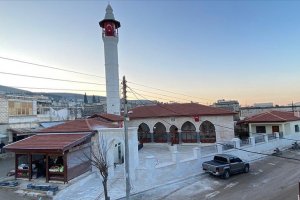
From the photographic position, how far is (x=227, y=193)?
17.1 metres

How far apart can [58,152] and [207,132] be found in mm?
19721

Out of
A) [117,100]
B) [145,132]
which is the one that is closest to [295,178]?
[145,132]

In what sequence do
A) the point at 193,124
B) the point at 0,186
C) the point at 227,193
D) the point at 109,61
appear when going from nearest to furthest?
the point at 227,193, the point at 0,186, the point at 193,124, the point at 109,61

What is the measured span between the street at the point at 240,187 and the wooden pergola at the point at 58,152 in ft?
16.2

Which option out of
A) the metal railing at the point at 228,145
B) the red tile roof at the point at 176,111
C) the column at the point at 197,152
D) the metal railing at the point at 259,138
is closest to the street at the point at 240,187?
the column at the point at 197,152

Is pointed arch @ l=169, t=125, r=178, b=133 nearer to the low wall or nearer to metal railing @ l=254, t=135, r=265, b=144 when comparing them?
the low wall

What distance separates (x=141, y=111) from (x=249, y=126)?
14.7 meters

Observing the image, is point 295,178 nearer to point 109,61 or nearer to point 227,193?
point 227,193

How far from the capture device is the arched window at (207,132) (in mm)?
31595

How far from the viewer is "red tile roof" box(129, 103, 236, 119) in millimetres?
31422

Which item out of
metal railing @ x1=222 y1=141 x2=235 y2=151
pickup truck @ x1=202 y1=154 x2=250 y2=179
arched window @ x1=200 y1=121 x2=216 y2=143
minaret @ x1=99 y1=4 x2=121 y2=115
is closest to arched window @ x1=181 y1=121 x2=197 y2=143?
arched window @ x1=200 y1=121 x2=216 y2=143

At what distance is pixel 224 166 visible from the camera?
2047 cm

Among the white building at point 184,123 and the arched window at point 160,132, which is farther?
the arched window at point 160,132

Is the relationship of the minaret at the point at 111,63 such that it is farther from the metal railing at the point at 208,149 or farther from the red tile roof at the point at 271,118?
the red tile roof at the point at 271,118
